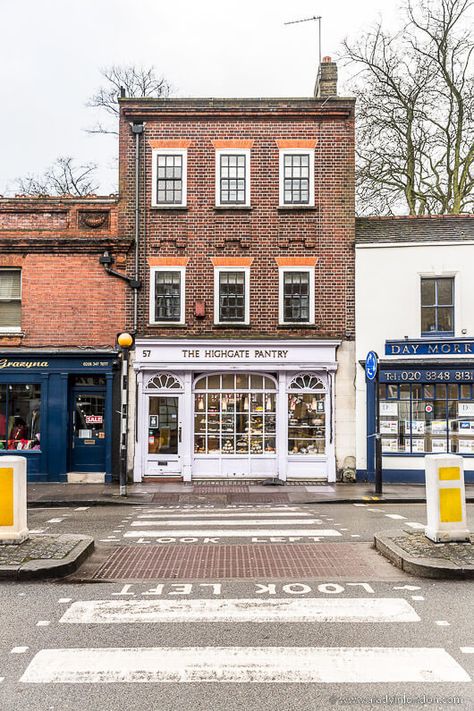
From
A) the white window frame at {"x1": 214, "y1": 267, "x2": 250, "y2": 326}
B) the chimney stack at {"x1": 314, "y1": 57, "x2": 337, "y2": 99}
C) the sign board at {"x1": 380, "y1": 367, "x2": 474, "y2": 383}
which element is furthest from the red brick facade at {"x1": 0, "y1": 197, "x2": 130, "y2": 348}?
the sign board at {"x1": 380, "y1": 367, "x2": 474, "y2": 383}

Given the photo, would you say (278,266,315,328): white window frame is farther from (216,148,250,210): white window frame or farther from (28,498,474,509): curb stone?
(28,498,474,509): curb stone

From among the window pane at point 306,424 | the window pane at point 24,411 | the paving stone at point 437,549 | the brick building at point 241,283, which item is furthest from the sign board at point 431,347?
the window pane at point 24,411

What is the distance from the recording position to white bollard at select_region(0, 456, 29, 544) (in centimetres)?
875

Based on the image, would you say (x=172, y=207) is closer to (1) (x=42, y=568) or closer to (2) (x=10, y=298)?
(2) (x=10, y=298)

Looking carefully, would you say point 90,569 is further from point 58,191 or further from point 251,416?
point 58,191

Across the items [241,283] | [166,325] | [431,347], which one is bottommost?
[431,347]

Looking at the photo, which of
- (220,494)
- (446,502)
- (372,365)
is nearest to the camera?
(446,502)

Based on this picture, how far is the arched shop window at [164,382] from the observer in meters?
17.9

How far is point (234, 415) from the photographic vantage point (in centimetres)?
1803

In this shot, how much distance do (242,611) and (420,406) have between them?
487 inches

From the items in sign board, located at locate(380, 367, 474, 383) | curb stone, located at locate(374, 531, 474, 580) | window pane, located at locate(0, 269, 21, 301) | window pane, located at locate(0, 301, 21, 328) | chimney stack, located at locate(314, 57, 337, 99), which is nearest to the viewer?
curb stone, located at locate(374, 531, 474, 580)

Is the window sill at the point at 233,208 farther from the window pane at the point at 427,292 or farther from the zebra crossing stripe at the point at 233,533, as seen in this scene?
the zebra crossing stripe at the point at 233,533

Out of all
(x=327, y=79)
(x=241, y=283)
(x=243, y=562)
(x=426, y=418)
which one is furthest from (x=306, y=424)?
(x=327, y=79)

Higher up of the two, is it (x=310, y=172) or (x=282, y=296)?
(x=310, y=172)
